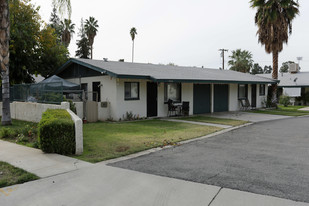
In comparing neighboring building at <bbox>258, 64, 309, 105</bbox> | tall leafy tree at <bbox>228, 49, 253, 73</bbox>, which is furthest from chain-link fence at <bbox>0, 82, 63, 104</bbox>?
tall leafy tree at <bbox>228, 49, 253, 73</bbox>

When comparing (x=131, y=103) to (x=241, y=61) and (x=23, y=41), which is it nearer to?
(x=23, y=41)

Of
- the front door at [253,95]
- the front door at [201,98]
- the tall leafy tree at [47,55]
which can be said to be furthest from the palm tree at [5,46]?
the front door at [253,95]

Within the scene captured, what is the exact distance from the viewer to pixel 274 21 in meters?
22.7

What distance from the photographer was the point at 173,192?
4555mm

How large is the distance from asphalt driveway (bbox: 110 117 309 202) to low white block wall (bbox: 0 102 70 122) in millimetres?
6591

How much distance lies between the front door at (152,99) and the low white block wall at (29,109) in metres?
5.44

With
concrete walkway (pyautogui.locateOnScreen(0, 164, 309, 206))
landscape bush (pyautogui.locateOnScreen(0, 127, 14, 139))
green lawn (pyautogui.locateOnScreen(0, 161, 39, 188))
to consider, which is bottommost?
concrete walkway (pyautogui.locateOnScreen(0, 164, 309, 206))

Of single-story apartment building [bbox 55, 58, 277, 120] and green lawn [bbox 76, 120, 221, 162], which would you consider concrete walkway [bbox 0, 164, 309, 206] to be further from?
single-story apartment building [bbox 55, 58, 277, 120]

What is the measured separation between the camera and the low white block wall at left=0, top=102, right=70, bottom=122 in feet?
42.4

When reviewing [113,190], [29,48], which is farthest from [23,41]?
[113,190]

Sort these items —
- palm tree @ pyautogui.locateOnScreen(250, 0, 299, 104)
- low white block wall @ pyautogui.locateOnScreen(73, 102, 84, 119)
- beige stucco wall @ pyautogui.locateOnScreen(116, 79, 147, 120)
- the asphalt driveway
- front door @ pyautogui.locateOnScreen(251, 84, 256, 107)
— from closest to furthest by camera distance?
the asphalt driveway, low white block wall @ pyautogui.locateOnScreen(73, 102, 84, 119), beige stucco wall @ pyautogui.locateOnScreen(116, 79, 147, 120), palm tree @ pyautogui.locateOnScreen(250, 0, 299, 104), front door @ pyautogui.locateOnScreen(251, 84, 256, 107)

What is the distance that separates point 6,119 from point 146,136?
7.40 meters

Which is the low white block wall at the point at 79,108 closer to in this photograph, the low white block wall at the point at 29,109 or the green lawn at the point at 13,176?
the low white block wall at the point at 29,109

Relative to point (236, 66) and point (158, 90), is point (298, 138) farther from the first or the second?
point (236, 66)
